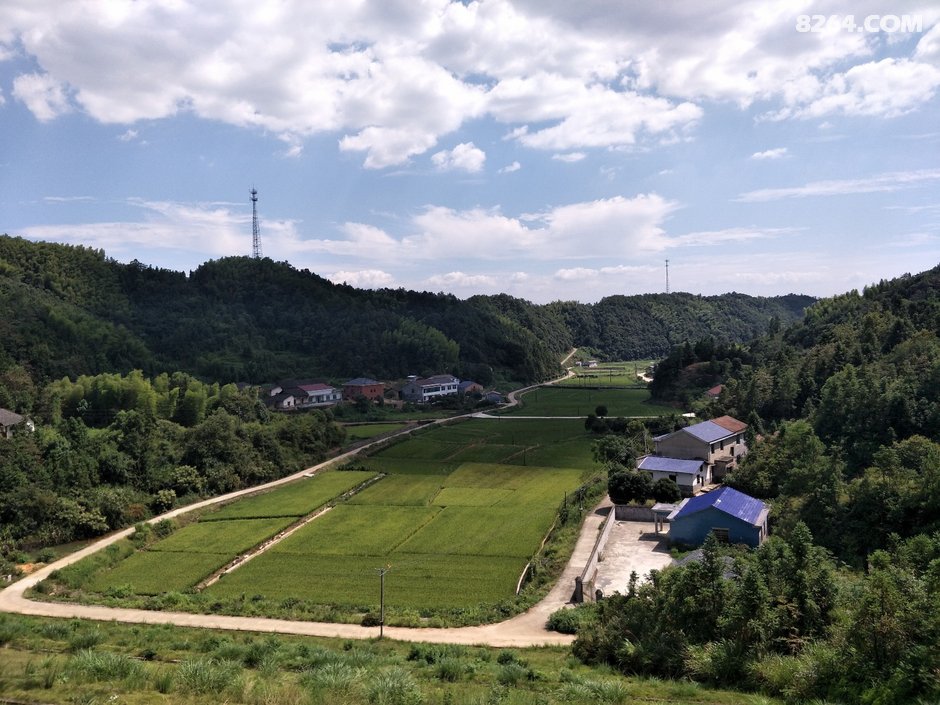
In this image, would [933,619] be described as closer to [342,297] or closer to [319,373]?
[319,373]

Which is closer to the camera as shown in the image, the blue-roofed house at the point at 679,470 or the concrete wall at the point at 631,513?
the concrete wall at the point at 631,513

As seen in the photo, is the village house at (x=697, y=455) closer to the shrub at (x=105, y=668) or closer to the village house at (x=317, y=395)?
the shrub at (x=105, y=668)

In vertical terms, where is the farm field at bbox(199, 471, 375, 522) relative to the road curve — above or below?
above

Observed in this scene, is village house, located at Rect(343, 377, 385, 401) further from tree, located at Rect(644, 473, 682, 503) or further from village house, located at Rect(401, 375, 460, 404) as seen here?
tree, located at Rect(644, 473, 682, 503)

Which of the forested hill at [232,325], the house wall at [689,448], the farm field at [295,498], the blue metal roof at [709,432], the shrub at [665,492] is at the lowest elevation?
the farm field at [295,498]

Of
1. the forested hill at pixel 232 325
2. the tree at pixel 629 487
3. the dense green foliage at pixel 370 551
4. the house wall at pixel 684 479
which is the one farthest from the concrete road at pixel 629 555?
the forested hill at pixel 232 325

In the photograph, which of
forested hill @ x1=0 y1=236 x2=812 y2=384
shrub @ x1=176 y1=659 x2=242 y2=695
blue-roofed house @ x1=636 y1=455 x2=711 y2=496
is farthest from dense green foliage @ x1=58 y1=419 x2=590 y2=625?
forested hill @ x1=0 y1=236 x2=812 y2=384

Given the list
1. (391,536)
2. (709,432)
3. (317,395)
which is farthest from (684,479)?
(317,395)
